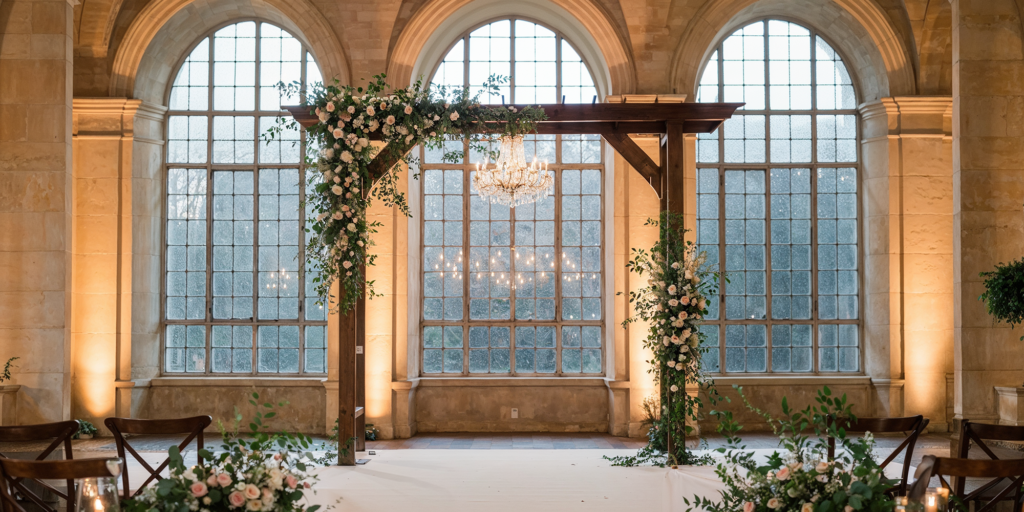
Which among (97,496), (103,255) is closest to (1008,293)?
(97,496)

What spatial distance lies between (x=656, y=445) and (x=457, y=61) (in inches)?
207

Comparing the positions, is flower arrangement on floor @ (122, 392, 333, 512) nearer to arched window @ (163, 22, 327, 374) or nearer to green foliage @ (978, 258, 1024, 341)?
green foliage @ (978, 258, 1024, 341)

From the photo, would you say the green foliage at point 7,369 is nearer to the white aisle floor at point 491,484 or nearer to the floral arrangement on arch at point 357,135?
the floral arrangement on arch at point 357,135

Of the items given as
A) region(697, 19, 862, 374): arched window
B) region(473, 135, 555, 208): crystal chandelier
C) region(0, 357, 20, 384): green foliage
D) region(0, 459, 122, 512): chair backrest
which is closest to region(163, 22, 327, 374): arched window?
region(0, 357, 20, 384): green foliage

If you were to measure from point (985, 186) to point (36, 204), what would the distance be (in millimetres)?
8566

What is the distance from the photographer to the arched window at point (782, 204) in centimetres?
910

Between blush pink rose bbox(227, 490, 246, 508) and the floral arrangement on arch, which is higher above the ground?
the floral arrangement on arch

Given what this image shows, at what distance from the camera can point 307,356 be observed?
9.12m

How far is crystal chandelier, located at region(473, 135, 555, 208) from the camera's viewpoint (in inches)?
274

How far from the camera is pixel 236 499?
219 centimetres

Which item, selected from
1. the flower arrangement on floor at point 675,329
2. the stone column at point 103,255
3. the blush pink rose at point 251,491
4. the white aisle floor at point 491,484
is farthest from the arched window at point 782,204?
the blush pink rose at point 251,491

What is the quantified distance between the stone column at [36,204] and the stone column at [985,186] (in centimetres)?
809

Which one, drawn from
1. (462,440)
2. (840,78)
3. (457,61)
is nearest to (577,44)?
(457,61)

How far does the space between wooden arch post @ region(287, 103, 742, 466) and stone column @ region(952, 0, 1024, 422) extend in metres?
2.49
